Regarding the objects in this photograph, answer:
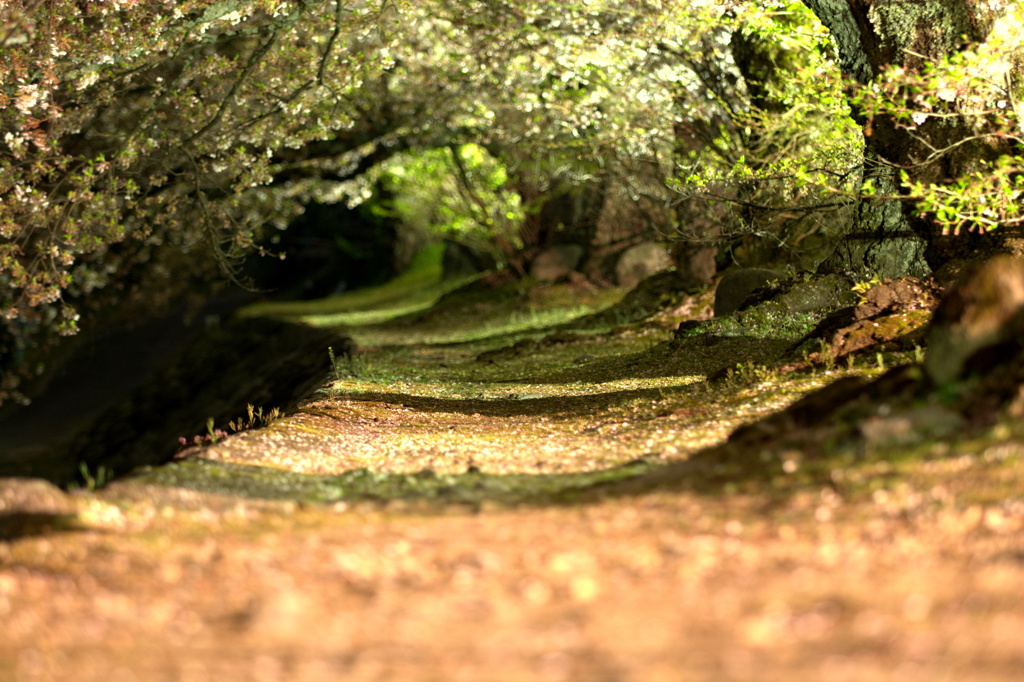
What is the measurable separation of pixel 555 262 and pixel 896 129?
11405mm

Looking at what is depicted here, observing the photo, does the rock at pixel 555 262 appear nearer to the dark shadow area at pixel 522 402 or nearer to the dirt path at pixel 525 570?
the dark shadow area at pixel 522 402

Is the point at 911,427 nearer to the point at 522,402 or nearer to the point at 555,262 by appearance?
the point at 522,402

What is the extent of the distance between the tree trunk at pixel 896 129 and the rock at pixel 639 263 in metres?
8.30

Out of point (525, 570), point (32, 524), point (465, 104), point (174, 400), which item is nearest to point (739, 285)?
point (465, 104)

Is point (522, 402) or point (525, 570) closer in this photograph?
point (525, 570)

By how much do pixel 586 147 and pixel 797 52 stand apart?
12.9 ft

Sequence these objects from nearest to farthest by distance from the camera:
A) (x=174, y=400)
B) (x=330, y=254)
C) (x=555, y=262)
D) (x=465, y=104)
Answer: (x=465, y=104)
(x=174, y=400)
(x=555, y=262)
(x=330, y=254)

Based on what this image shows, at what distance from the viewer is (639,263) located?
17578 millimetres

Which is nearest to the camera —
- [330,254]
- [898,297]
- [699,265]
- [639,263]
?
[898,297]

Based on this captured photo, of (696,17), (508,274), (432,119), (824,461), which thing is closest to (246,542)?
(824,461)

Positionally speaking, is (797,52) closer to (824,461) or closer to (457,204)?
(824,461)

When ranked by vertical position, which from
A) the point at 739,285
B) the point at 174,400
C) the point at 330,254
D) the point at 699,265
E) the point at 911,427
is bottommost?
the point at 174,400

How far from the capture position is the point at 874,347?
24.1 feet

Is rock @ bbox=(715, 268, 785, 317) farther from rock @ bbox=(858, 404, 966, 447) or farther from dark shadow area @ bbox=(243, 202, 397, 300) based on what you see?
dark shadow area @ bbox=(243, 202, 397, 300)
